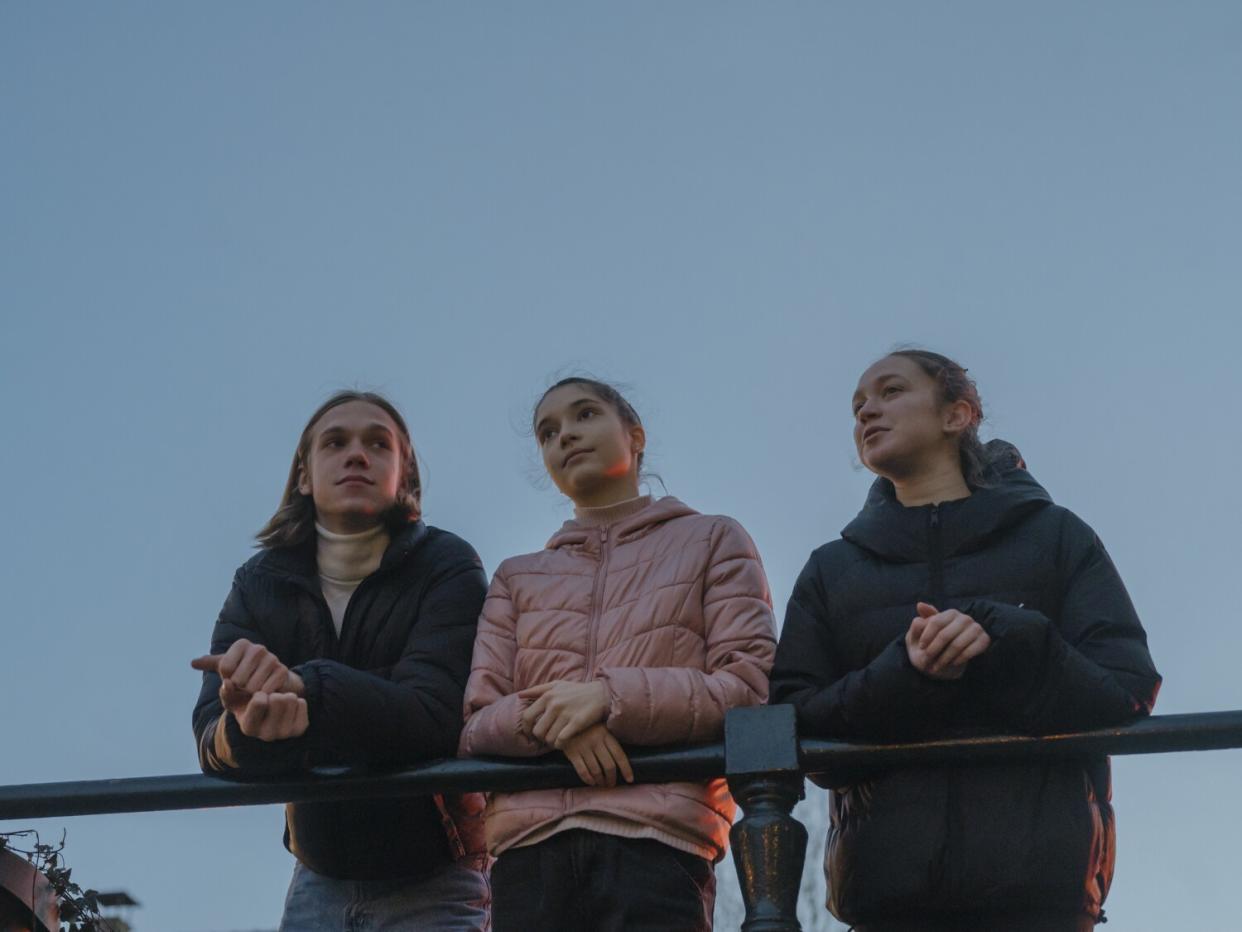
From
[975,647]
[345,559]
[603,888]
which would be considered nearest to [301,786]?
[603,888]

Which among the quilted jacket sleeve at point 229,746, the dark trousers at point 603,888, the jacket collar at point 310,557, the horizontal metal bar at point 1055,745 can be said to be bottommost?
the dark trousers at point 603,888

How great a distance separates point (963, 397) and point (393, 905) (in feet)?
5.90

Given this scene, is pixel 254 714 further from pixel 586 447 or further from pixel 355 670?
pixel 586 447

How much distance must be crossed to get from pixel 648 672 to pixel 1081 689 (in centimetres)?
87

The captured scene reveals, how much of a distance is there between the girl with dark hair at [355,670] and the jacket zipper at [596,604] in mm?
296

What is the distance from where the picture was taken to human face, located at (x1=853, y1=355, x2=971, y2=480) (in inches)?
158

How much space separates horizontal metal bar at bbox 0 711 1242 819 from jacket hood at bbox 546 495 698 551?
87 centimetres

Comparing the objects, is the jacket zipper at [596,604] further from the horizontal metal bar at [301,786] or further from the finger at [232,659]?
the finger at [232,659]

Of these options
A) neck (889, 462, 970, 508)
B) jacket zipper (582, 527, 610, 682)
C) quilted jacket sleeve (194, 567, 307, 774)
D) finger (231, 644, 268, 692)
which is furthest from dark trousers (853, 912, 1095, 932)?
finger (231, 644, 268, 692)

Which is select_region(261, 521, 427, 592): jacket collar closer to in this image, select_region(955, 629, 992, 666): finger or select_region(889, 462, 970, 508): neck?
select_region(889, 462, 970, 508): neck

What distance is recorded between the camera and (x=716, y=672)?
3.63 meters

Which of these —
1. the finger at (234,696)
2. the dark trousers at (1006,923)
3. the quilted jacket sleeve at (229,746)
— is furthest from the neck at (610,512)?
the dark trousers at (1006,923)

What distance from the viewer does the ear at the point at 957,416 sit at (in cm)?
407

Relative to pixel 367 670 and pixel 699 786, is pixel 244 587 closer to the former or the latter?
pixel 367 670
